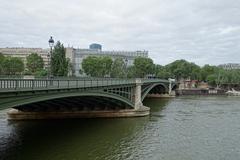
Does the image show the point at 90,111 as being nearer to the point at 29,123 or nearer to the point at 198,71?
the point at 29,123

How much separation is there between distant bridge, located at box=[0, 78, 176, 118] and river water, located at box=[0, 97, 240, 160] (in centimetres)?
223

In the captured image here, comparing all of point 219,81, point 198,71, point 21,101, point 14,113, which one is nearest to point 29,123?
point 14,113

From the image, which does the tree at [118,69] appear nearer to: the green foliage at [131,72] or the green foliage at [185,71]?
the green foliage at [131,72]

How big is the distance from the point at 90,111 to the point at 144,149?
16.2 metres

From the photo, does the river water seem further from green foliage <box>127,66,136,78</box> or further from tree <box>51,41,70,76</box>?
green foliage <box>127,66,136,78</box>

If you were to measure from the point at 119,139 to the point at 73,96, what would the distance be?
652 cm

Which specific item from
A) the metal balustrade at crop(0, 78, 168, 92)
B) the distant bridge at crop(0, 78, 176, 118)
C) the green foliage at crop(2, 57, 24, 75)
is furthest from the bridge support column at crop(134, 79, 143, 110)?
the green foliage at crop(2, 57, 24, 75)

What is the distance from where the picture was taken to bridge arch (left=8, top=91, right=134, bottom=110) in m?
19.6

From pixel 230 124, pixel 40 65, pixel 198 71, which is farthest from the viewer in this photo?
pixel 198 71

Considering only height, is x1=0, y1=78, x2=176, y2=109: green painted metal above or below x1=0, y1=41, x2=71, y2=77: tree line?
below

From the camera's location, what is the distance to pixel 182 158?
22.8 m

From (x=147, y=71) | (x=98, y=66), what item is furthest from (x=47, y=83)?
(x=147, y=71)

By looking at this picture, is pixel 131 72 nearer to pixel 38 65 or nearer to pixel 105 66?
pixel 105 66

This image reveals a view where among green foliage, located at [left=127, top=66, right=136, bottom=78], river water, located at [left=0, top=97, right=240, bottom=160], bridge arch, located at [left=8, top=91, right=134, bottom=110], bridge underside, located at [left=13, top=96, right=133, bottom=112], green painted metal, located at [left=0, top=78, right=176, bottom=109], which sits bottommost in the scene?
river water, located at [left=0, top=97, right=240, bottom=160]
